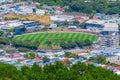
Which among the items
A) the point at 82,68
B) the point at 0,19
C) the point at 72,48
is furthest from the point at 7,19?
the point at 82,68

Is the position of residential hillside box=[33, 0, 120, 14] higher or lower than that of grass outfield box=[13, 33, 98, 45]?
higher

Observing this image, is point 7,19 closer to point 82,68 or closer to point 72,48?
Result: point 72,48

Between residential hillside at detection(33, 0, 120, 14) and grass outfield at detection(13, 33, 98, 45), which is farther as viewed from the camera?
residential hillside at detection(33, 0, 120, 14)

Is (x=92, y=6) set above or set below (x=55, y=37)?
above

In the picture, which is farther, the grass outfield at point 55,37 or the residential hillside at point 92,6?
the residential hillside at point 92,6

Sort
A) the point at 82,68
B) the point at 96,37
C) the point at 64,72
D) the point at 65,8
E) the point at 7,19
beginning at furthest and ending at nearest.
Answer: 1. the point at 65,8
2. the point at 7,19
3. the point at 96,37
4. the point at 82,68
5. the point at 64,72

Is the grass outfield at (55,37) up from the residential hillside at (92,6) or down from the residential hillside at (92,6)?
down

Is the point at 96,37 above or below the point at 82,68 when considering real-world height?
below

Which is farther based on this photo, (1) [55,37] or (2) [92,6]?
(2) [92,6]
